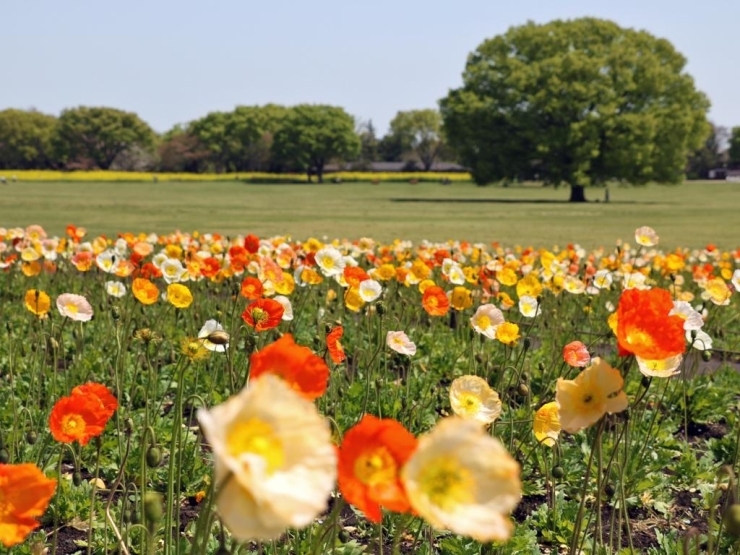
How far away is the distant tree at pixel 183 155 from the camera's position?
3280 inches

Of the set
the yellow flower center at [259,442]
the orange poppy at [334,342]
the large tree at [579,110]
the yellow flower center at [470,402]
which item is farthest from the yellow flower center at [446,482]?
the large tree at [579,110]

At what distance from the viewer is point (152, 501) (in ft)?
4.00

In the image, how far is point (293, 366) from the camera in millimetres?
1112

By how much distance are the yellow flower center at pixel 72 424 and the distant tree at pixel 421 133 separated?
100289mm

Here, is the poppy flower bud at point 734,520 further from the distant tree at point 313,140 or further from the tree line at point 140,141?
the tree line at point 140,141

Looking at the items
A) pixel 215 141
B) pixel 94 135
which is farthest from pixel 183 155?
pixel 94 135

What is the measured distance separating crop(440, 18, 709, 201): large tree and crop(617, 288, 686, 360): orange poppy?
112 ft

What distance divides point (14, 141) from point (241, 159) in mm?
22298

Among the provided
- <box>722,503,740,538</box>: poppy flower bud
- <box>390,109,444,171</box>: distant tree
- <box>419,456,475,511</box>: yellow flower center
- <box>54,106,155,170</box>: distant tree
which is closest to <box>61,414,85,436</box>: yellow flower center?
<box>419,456,475,511</box>: yellow flower center

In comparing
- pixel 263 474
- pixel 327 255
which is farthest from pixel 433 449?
pixel 327 255

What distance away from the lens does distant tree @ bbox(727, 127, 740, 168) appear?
324 feet

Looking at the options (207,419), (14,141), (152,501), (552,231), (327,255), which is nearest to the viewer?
(207,419)

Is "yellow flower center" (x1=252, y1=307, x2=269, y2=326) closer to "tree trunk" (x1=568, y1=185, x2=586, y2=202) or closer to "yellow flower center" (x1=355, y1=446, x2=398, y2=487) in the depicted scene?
"yellow flower center" (x1=355, y1=446, x2=398, y2=487)

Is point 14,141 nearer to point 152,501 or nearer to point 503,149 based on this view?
point 503,149
